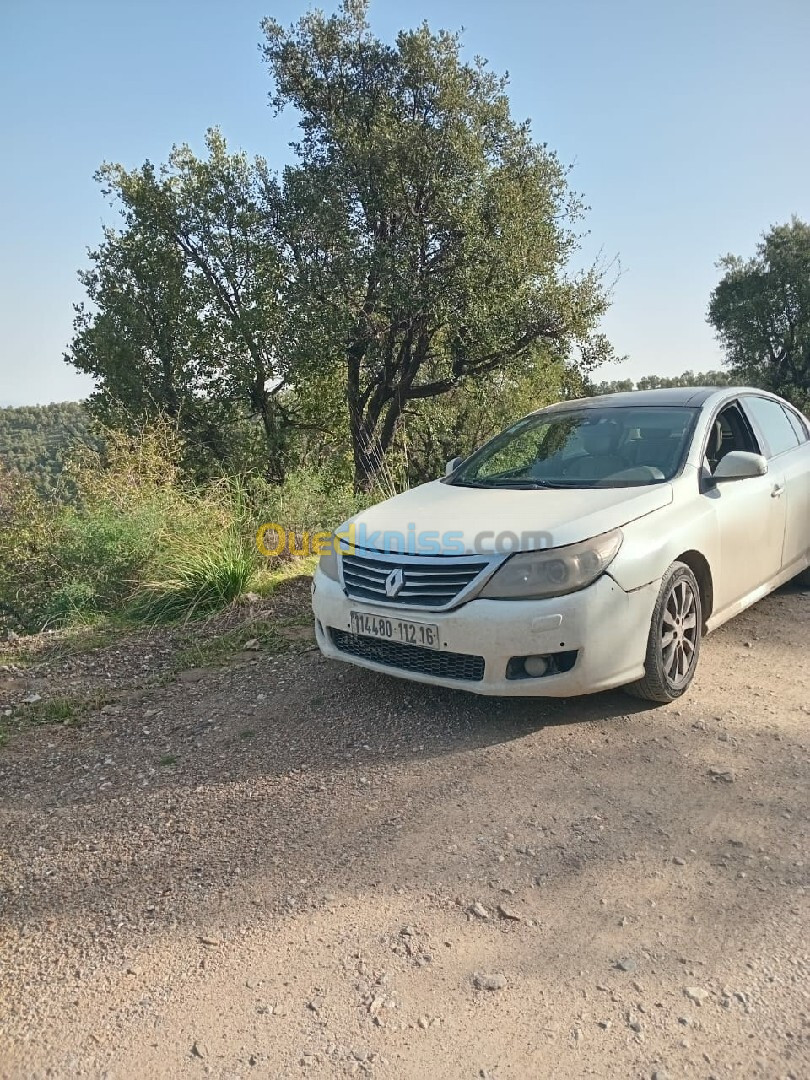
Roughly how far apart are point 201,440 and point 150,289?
379 centimetres

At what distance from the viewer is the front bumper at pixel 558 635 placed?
132 inches

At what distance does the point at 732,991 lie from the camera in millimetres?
2006

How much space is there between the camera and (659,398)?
4859mm

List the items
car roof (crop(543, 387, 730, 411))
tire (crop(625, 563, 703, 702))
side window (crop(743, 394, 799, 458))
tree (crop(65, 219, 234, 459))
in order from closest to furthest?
1. tire (crop(625, 563, 703, 702))
2. car roof (crop(543, 387, 730, 411))
3. side window (crop(743, 394, 799, 458))
4. tree (crop(65, 219, 234, 459))

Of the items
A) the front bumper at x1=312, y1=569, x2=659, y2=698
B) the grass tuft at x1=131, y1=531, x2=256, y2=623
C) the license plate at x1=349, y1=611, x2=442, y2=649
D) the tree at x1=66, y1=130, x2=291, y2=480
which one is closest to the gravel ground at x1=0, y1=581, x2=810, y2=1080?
the front bumper at x1=312, y1=569, x2=659, y2=698

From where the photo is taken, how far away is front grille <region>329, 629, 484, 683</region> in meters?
3.52

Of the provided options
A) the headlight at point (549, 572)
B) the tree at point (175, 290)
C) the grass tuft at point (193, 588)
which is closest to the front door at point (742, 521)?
the headlight at point (549, 572)

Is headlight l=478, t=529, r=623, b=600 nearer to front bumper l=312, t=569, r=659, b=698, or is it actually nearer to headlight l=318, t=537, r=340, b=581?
front bumper l=312, t=569, r=659, b=698

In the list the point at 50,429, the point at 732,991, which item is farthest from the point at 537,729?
the point at 50,429

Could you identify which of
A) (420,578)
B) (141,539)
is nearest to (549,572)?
(420,578)

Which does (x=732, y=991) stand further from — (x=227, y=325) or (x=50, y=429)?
(x=50, y=429)

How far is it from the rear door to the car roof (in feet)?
0.98

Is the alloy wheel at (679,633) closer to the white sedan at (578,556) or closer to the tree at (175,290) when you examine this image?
the white sedan at (578,556)

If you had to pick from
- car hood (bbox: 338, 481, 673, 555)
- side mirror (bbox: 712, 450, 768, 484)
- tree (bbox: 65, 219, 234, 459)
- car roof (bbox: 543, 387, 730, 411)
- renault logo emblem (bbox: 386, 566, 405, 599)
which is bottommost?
renault logo emblem (bbox: 386, 566, 405, 599)
